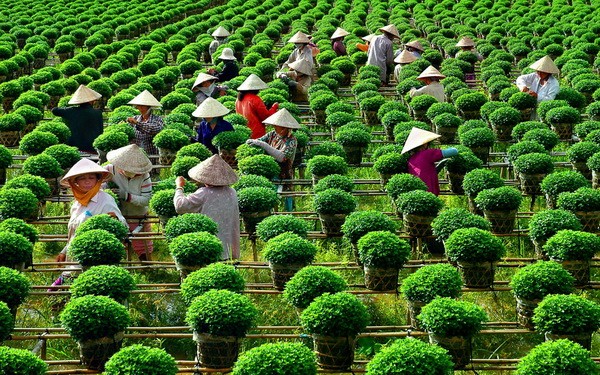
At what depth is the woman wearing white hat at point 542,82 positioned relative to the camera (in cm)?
1780

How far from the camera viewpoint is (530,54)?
2336 centimetres

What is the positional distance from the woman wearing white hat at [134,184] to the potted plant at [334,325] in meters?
4.34

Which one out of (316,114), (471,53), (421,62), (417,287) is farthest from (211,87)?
(417,287)

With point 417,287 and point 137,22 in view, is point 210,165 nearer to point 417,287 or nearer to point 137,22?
point 417,287

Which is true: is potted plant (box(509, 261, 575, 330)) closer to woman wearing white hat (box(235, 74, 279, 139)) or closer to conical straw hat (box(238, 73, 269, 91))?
woman wearing white hat (box(235, 74, 279, 139))

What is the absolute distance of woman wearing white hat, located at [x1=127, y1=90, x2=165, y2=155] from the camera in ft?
51.0

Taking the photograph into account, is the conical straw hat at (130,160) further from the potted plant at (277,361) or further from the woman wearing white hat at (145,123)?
the potted plant at (277,361)

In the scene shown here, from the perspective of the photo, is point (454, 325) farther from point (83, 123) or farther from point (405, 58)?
point (405, 58)

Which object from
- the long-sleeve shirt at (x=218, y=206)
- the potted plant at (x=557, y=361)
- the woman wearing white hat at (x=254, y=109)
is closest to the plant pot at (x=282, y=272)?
the long-sleeve shirt at (x=218, y=206)

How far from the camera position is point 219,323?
861cm

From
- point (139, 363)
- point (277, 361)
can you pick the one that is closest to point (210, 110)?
point (139, 363)

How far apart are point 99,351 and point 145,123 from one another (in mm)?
7346

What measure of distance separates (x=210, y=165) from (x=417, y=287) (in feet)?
11.3

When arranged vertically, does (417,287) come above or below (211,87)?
below
